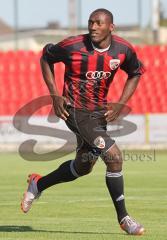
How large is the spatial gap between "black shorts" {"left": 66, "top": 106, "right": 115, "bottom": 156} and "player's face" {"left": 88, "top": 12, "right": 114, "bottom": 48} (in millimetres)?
790

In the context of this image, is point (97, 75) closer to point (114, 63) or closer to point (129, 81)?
point (114, 63)

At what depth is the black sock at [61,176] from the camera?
30.5 feet

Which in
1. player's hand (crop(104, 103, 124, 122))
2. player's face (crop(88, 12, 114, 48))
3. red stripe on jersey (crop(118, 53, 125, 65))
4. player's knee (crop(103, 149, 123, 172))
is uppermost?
player's face (crop(88, 12, 114, 48))

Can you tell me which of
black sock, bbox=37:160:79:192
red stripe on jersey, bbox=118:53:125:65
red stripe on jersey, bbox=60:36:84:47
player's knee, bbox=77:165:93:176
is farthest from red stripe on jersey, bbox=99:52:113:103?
black sock, bbox=37:160:79:192

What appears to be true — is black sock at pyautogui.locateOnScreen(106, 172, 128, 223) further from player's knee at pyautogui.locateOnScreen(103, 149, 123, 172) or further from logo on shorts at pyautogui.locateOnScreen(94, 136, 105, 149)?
logo on shorts at pyautogui.locateOnScreen(94, 136, 105, 149)

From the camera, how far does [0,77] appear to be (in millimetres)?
29328

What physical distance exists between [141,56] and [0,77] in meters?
5.08

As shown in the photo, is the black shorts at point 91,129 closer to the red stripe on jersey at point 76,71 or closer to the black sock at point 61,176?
the red stripe on jersey at point 76,71

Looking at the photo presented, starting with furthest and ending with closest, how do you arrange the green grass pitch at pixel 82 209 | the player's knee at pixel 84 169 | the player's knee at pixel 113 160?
the player's knee at pixel 84 169, the green grass pitch at pixel 82 209, the player's knee at pixel 113 160

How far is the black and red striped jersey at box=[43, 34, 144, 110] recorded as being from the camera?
880 cm

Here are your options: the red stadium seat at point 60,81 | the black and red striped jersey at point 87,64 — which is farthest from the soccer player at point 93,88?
the red stadium seat at point 60,81

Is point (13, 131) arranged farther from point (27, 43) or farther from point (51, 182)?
point (27, 43)

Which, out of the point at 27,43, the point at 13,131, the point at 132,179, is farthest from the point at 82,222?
the point at 27,43

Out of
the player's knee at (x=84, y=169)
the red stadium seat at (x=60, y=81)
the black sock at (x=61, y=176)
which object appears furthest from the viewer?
the red stadium seat at (x=60, y=81)
